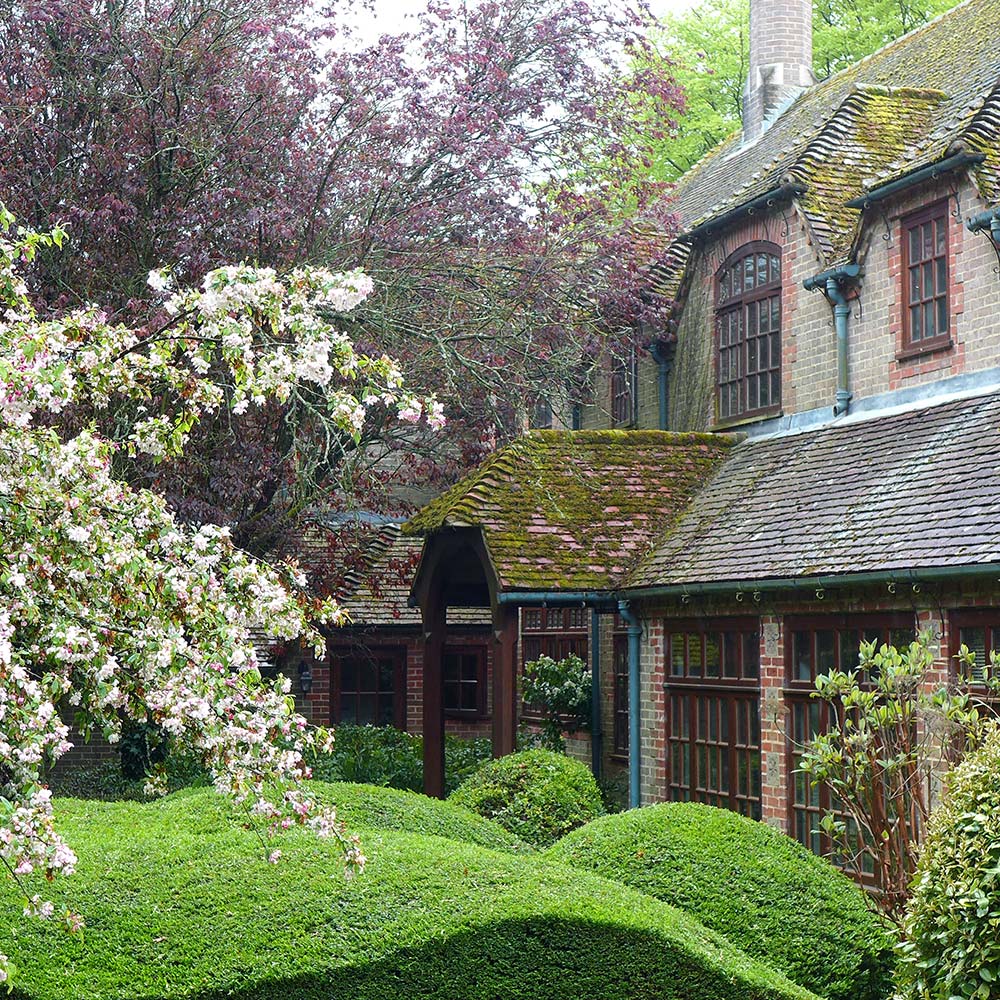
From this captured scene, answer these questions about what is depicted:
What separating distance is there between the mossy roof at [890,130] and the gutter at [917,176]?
Answer: 0.06 m

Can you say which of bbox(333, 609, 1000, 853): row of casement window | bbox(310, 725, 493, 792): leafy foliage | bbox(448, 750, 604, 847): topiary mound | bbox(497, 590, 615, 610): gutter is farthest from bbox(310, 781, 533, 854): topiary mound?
bbox(310, 725, 493, 792): leafy foliage

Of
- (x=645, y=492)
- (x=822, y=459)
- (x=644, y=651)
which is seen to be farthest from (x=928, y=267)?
(x=644, y=651)

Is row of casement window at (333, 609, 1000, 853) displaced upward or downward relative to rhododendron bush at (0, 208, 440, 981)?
downward

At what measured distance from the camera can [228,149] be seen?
604 inches

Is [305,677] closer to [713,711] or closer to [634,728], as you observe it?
[634,728]

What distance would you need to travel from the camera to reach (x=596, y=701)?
19.4 meters

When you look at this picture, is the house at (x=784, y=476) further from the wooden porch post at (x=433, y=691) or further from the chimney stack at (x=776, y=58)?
the chimney stack at (x=776, y=58)

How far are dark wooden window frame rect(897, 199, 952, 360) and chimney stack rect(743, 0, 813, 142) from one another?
308 inches

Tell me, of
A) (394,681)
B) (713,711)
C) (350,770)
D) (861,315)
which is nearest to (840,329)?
(861,315)

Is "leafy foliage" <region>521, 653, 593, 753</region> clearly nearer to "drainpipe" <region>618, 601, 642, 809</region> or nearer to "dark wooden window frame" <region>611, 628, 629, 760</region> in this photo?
"dark wooden window frame" <region>611, 628, 629, 760</region>

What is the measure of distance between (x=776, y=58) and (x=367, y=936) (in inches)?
694

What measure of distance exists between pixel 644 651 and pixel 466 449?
11.1 feet

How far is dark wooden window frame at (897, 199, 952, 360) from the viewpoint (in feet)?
45.2

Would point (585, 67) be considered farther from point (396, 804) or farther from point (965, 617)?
point (396, 804)
